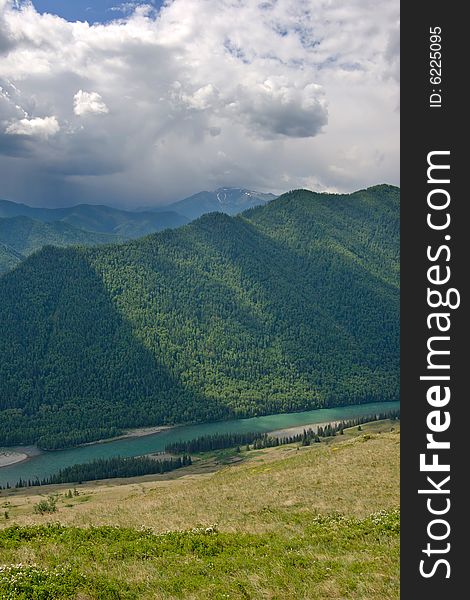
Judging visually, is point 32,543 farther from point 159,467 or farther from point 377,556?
point 159,467

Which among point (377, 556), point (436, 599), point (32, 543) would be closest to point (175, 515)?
point (32, 543)

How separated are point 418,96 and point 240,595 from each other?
15.6 metres

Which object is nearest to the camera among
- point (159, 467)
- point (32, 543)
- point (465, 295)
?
point (465, 295)

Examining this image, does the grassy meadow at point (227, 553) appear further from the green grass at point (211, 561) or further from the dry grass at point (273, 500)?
the dry grass at point (273, 500)

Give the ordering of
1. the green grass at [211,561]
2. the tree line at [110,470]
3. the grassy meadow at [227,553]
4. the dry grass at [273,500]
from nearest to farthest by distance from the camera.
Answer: the green grass at [211,561]
the grassy meadow at [227,553]
the dry grass at [273,500]
the tree line at [110,470]

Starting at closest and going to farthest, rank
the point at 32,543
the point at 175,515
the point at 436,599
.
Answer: the point at 436,599, the point at 32,543, the point at 175,515

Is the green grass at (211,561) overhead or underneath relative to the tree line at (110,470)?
overhead

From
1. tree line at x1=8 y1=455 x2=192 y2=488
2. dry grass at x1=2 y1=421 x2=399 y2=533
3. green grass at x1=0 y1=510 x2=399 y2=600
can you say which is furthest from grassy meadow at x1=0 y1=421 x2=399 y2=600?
tree line at x1=8 y1=455 x2=192 y2=488

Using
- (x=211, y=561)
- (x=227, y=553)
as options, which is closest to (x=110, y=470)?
(x=227, y=553)

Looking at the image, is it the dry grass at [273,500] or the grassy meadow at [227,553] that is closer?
the grassy meadow at [227,553]

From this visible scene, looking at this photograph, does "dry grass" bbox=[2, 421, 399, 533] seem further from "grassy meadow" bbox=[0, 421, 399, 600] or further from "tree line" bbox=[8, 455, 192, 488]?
"tree line" bbox=[8, 455, 192, 488]

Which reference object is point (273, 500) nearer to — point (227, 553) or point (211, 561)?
point (227, 553)

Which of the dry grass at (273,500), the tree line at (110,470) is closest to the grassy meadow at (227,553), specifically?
the dry grass at (273,500)

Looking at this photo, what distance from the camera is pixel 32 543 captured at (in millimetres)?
24359
